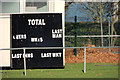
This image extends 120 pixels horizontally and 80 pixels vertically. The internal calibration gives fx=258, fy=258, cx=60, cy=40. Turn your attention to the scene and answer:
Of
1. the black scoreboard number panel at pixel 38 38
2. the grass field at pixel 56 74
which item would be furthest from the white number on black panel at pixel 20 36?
the grass field at pixel 56 74

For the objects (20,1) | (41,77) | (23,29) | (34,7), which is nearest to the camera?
(41,77)

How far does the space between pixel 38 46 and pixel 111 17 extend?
24.9 ft

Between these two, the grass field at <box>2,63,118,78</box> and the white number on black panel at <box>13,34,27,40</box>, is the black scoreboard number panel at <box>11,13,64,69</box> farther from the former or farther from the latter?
the grass field at <box>2,63,118,78</box>

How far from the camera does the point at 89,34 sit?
48.2 feet

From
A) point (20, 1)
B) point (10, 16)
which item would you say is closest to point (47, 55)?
point (10, 16)

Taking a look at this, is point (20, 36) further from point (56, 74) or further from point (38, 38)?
point (56, 74)

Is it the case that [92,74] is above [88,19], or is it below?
below

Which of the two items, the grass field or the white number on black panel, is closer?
the grass field

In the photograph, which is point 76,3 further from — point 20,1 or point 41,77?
point 41,77

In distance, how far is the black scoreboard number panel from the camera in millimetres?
8773

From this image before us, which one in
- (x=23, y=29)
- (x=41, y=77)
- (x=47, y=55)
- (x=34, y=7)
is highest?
(x=34, y=7)

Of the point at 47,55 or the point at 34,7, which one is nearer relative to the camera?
the point at 47,55

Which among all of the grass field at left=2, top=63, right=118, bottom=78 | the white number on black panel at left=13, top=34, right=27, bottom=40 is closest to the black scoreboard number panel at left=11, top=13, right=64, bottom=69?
the white number on black panel at left=13, top=34, right=27, bottom=40

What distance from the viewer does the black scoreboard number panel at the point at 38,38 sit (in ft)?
28.8
